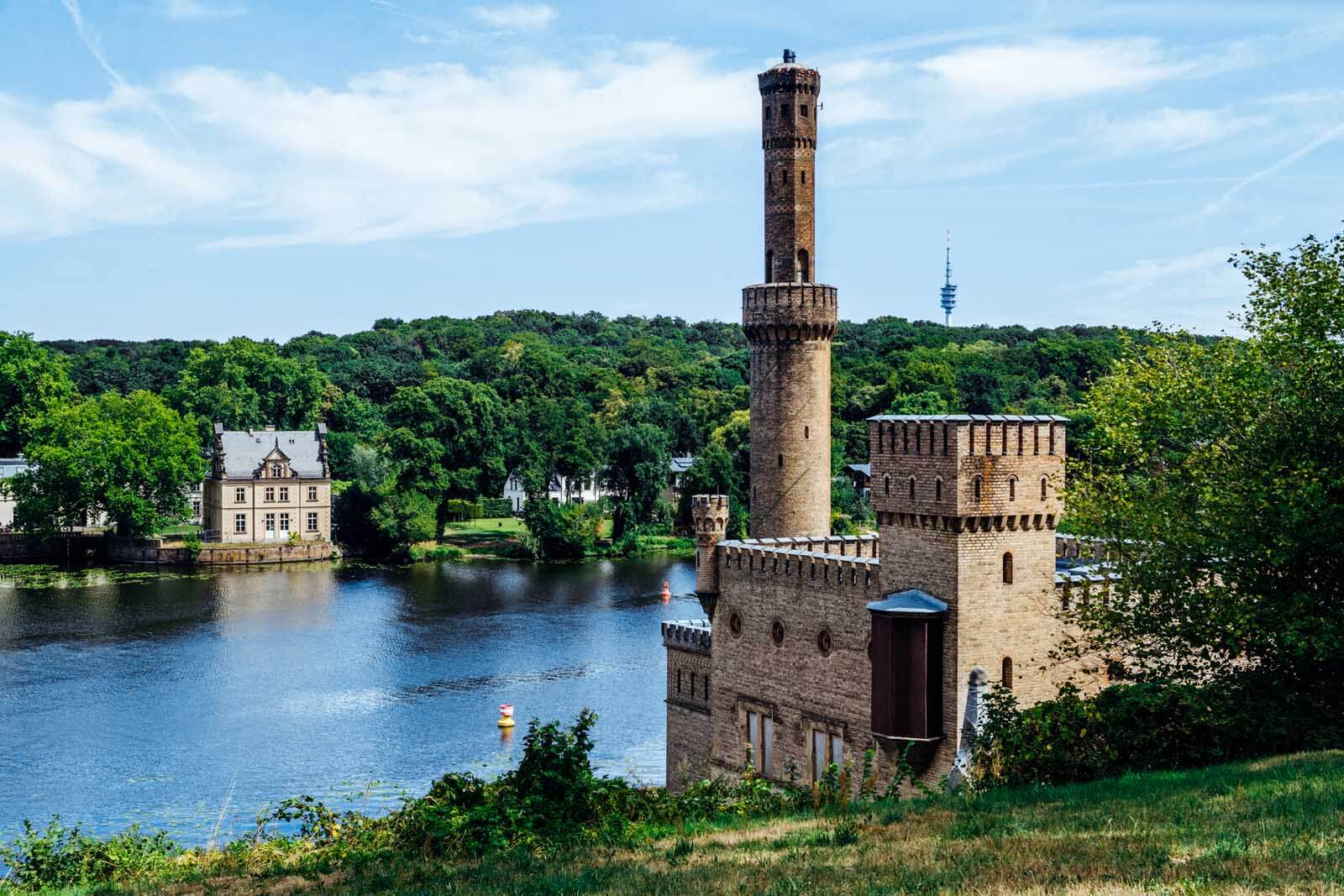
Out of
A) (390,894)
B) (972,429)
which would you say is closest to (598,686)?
(972,429)

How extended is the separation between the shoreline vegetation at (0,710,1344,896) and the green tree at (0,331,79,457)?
101159 mm

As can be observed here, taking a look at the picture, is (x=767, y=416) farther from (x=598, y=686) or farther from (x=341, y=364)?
(x=341, y=364)

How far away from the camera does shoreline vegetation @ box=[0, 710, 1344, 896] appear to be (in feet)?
54.5

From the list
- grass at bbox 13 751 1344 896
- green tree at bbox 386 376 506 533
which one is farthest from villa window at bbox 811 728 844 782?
green tree at bbox 386 376 506 533

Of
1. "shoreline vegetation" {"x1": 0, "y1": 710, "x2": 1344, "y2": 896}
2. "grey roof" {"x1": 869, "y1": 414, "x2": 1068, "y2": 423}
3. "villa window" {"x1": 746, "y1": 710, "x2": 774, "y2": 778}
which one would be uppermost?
"grey roof" {"x1": 869, "y1": 414, "x2": 1068, "y2": 423}

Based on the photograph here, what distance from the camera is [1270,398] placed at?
29.5 meters

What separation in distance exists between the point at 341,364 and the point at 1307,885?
135794mm

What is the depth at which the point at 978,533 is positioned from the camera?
30062 mm

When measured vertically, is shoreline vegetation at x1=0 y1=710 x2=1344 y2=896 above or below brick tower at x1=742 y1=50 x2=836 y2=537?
below

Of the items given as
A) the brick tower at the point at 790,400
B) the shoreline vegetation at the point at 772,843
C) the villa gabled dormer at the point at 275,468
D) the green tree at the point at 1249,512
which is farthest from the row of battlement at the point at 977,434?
the villa gabled dormer at the point at 275,468

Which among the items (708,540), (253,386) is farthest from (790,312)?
(253,386)

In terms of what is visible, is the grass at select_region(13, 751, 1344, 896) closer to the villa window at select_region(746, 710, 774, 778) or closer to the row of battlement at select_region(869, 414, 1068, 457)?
the row of battlement at select_region(869, 414, 1068, 457)

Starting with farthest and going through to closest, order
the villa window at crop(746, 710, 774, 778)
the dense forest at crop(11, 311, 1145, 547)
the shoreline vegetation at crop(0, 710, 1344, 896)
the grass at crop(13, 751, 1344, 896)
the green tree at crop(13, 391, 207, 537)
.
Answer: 1. the dense forest at crop(11, 311, 1145, 547)
2. the green tree at crop(13, 391, 207, 537)
3. the villa window at crop(746, 710, 774, 778)
4. the shoreline vegetation at crop(0, 710, 1344, 896)
5. the grass at crop(13, 751, 1344, 896)

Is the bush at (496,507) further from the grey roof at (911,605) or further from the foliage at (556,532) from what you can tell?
the grey roof at (911,605)
